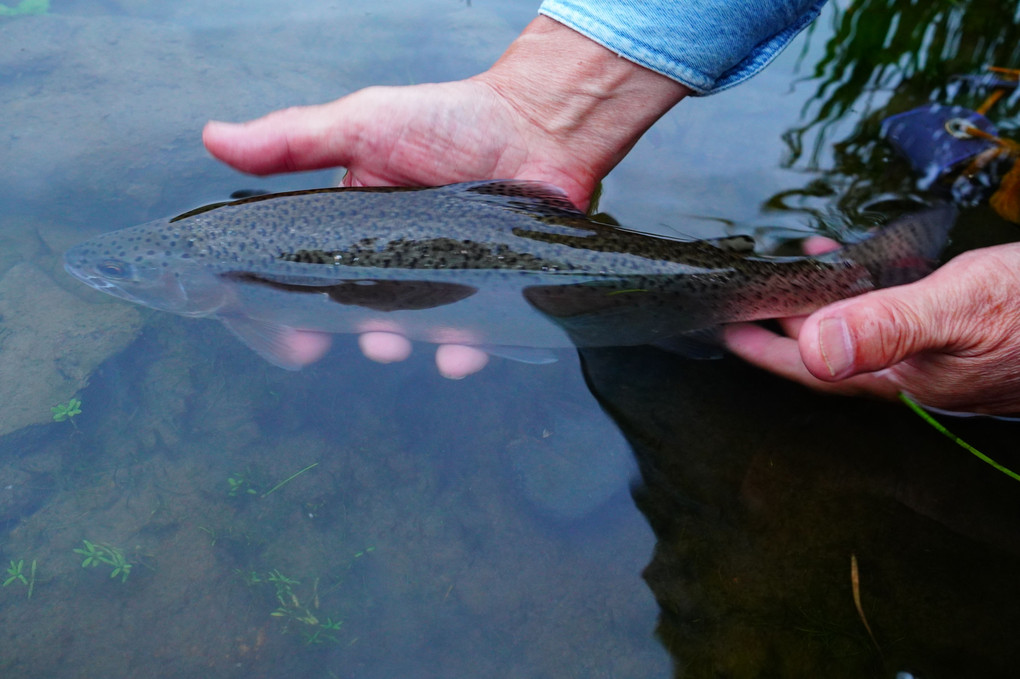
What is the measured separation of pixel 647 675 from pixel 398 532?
1.20 metres

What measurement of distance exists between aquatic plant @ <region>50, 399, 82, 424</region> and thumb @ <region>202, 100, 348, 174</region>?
4.78ft

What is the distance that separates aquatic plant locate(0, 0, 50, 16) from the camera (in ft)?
18.5

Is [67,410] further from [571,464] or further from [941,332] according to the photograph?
[941,332]

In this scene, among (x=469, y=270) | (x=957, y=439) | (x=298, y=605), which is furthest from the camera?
(x=469, y=270)

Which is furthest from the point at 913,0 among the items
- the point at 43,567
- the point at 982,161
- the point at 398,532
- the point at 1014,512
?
the point at 43,567

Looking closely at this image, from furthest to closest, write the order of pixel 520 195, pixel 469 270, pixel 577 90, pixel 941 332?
pixel 577 90 → pixel 520 195 → pixel 469 270 → pixel 941 332

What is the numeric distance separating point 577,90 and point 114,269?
2.75 m

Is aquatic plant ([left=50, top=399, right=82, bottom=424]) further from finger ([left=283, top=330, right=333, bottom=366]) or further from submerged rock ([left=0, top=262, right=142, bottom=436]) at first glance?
finger ([left=283, top=330, right=333, bottom=366])

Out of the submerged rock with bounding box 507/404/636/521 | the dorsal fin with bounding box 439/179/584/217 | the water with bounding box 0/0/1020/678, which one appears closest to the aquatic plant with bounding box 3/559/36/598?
the water with bounding box 0/0/1020/678

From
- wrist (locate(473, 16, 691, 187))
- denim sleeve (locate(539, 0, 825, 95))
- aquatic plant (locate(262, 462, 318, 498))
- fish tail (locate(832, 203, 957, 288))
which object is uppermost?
denim sleeve (locate(539, 0, 825, 95))

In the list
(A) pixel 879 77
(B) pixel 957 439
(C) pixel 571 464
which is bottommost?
(C) pixel 571 464

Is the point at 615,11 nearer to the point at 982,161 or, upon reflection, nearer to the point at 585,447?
the point at 585,447

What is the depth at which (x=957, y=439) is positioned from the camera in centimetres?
304

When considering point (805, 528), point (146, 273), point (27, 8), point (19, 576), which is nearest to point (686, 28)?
point (805, 528)
